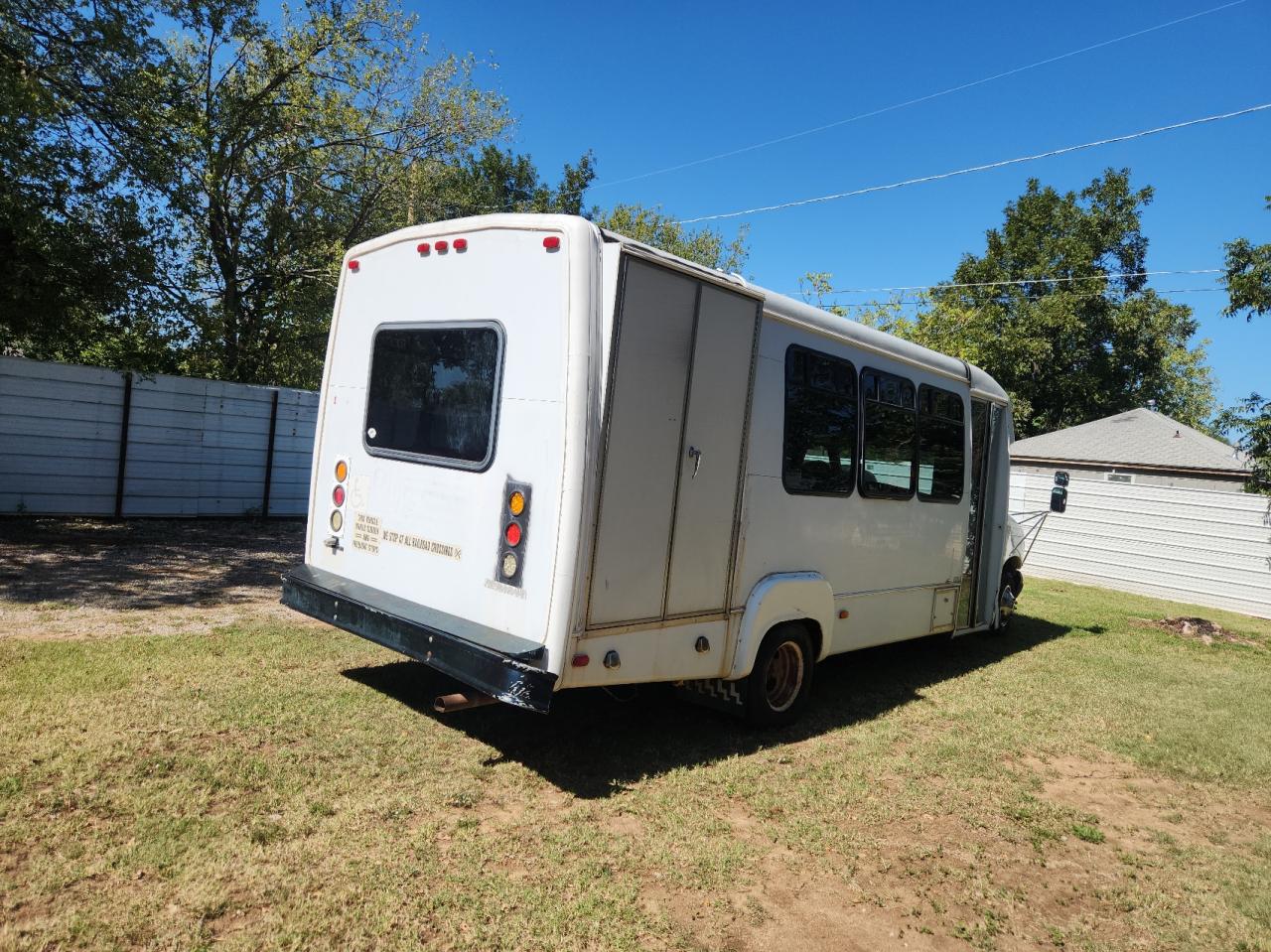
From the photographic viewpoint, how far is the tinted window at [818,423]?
5320 mm

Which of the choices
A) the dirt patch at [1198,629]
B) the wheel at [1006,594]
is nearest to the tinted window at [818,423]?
the wheel at [1006,594]

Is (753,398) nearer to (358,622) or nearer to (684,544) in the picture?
(684,544)

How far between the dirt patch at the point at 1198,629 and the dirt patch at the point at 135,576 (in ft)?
37.7

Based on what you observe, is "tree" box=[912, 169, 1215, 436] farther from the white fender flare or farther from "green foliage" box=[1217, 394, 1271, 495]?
the white fender flare

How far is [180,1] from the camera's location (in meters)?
12.3

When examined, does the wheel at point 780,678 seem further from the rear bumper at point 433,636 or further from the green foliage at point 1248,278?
the green foliage at point 1248,278

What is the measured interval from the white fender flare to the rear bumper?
155 cm

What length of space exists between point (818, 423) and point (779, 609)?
52.4 inches

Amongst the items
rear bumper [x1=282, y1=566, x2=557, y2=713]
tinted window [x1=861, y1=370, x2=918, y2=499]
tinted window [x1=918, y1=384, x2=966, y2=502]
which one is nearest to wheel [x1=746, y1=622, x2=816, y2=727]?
tinted window [x1=861, y1=370, x2=918, y2=499]

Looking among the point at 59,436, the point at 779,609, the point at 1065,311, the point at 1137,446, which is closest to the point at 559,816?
the point at 779,609

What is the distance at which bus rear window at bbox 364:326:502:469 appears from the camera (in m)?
4.41

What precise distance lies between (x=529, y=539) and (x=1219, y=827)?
4449 mm

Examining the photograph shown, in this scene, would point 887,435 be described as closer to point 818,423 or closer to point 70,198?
point 818,423

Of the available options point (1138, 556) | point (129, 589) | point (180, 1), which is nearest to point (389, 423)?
point (129, 589)
